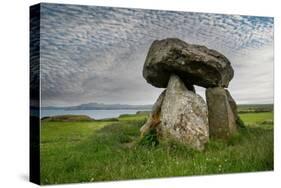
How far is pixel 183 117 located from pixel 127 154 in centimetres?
109

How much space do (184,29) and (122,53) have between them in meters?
1.16

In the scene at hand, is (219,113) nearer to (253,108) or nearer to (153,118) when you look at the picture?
(253,108)

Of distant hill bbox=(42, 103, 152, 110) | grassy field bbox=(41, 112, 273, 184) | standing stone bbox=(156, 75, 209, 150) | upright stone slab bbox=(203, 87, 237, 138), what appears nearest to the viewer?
grassy field bbox=(41, 112, 273, 184)

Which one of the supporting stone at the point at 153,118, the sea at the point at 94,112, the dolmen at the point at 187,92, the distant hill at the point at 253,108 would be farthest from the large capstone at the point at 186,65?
the sea at the point at 94,112

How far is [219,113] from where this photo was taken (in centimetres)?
1150

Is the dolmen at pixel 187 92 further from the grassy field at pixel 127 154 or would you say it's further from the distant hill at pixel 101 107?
the distant hill at pixel 101 107

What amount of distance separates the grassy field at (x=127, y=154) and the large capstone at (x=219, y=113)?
0.54 ft

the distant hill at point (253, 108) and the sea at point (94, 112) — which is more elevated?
the sea at point (94, 112)

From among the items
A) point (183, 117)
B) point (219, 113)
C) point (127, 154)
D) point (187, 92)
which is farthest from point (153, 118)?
point (219, 113)

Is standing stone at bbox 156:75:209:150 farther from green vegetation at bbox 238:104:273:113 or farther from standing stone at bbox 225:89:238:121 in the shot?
green vegetation at bbox 238:104:273:113

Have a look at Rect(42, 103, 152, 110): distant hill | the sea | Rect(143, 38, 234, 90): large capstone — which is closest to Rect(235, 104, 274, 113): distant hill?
Rect(143, 38, 234, 90): large capstone

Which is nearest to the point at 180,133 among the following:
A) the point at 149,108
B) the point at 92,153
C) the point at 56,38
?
the point at 149,108

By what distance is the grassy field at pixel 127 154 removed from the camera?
10.1m

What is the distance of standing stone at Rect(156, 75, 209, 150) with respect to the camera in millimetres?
10969
